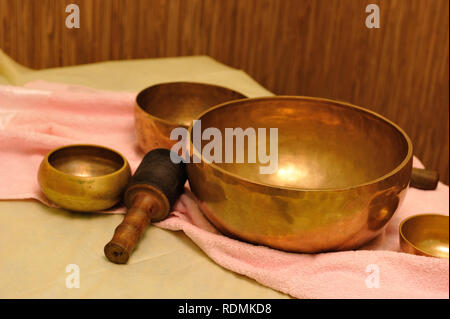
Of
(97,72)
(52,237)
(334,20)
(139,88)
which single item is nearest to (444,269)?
(52,237)

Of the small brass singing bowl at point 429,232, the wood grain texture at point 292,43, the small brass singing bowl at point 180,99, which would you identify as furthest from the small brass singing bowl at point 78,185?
the wood grain texture at point 292,43

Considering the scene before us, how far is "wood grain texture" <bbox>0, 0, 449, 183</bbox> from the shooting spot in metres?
1.54

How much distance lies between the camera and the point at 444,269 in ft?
2.43

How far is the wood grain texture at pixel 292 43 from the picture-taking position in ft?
5.07

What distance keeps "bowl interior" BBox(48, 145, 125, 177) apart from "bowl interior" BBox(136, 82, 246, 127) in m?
0.29

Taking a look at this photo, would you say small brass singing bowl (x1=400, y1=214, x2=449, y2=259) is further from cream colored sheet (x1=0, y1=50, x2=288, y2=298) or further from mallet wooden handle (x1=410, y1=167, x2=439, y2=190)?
cream colored sheet (x1=0, y1=50, x2=288, y2=298)

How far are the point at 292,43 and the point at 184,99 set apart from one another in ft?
2.14

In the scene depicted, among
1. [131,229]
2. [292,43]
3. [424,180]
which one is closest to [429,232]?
[424,180]

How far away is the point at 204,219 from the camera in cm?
88

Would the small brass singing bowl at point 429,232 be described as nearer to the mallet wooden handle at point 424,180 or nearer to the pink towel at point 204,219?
the pink towel at point 204,219

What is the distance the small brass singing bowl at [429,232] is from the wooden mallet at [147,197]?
36 centimetres

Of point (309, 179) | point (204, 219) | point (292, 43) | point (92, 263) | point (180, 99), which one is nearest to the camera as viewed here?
point (92, 263)

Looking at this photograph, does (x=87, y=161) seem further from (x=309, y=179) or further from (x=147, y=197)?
(x=309, y=179)
